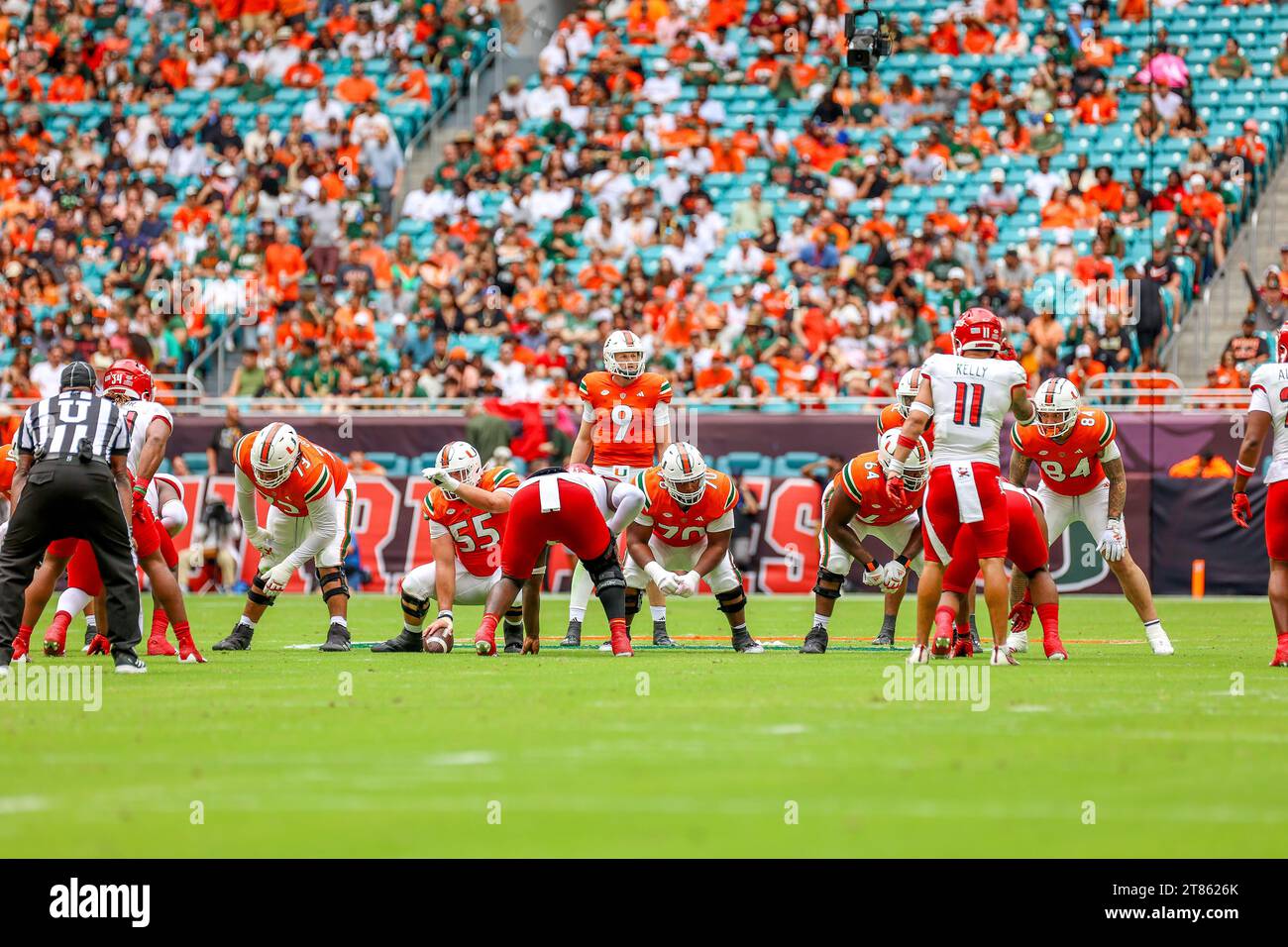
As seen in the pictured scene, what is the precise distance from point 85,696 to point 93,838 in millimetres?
4470

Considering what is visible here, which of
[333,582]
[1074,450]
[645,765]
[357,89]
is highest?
[357,89]

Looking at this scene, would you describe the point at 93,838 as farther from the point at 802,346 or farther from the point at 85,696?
the point at 802,346

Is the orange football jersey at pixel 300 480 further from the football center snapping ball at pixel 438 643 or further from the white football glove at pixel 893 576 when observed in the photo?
the white football glove at pixel 893 576

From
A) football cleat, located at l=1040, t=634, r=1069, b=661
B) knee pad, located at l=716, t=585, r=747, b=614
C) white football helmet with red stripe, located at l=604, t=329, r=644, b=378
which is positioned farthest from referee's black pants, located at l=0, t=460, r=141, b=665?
football cleat, located at l=1040, t=634, r=1069, b=661

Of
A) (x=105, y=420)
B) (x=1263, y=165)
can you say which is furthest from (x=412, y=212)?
(x=105, y=420)

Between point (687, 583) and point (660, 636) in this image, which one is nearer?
point (687, 583)

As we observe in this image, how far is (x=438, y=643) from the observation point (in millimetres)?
14773

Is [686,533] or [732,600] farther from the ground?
[686,533]

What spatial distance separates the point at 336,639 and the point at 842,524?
413 cm

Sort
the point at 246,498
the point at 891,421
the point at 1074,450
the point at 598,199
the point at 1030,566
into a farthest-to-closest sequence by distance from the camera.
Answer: the point at 598,199
the point at 891,421
the point at 246,498
the point at 1074,450
the point at 1030,566

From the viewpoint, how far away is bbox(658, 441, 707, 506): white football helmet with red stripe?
49.9 ft

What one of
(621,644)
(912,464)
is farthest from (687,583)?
(912,464)

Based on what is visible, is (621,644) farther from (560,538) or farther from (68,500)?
(68,500)

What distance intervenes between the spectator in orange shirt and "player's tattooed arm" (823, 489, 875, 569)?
20.6 meters
